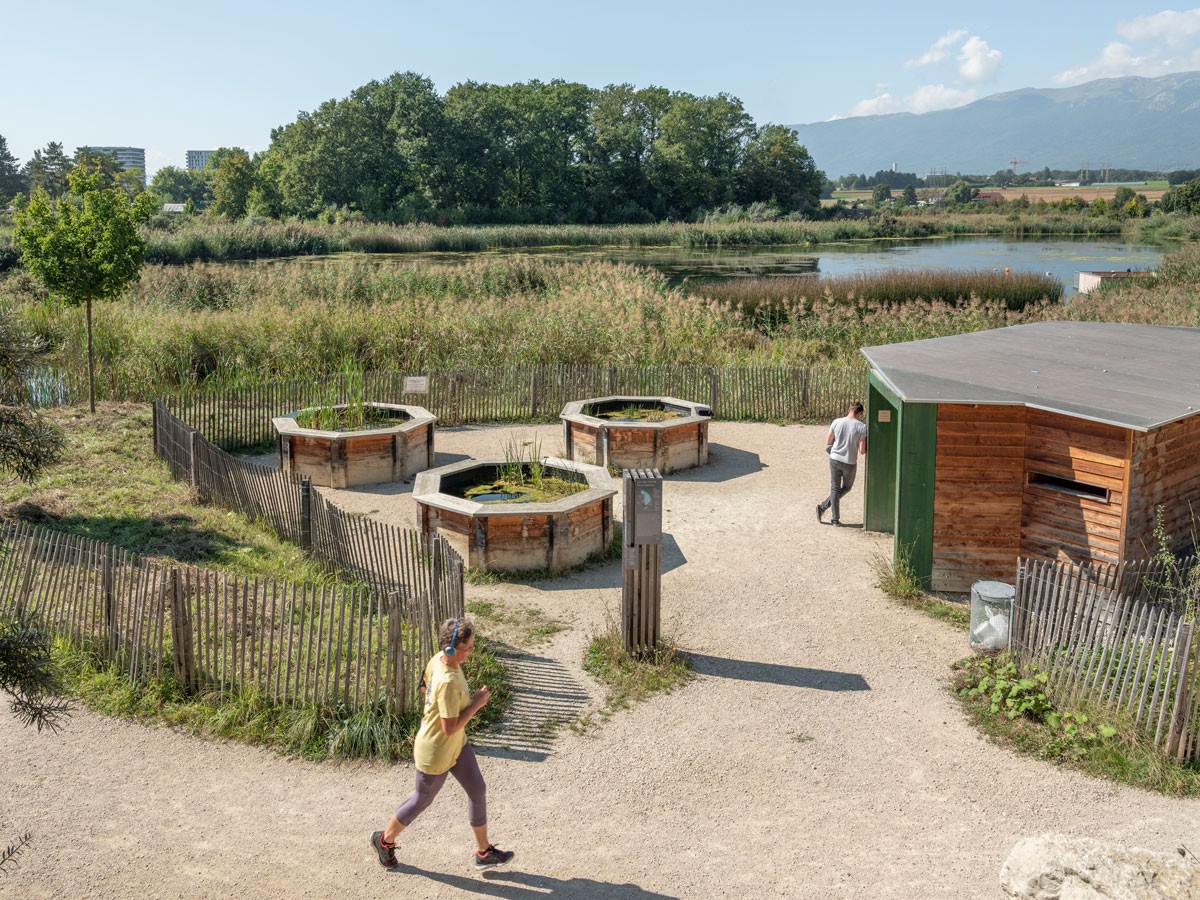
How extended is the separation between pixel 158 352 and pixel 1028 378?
16311mm

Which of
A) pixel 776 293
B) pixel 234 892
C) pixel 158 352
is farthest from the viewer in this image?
pixel 776 293

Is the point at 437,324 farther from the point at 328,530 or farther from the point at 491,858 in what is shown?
the point at 491,858

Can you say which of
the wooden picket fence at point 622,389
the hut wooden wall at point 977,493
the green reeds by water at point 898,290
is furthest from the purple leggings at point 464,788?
the green reeds by water at point 898,290

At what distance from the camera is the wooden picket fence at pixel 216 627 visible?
806 cm

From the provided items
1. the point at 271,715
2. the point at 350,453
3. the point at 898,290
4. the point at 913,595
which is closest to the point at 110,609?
the point at 271,715

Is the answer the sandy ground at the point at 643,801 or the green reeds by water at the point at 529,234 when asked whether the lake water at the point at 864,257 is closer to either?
the green reeds by water at the point at 529,234

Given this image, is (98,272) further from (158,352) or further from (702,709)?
(702,709)

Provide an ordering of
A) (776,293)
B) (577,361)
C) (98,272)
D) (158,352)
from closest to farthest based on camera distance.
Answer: (98,272) < (158,352) < (577,361) < (776,293)

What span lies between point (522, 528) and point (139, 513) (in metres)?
4.99

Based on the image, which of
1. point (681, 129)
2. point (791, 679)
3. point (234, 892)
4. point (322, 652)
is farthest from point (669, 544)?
point (681, 129)

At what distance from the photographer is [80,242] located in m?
18.0

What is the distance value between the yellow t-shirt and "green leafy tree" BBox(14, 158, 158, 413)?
1450cm

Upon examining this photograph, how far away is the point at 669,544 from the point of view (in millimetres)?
13039

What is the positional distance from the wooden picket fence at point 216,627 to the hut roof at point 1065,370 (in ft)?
18.7
